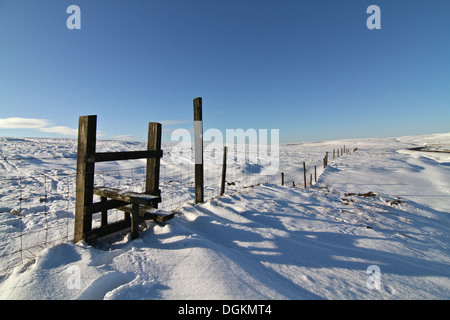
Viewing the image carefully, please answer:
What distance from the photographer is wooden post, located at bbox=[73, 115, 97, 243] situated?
327 centimetres

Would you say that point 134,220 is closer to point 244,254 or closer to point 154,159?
point 154,159

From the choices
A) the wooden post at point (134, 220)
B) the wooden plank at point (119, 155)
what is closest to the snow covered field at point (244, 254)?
the wooden post at point (134, 220)

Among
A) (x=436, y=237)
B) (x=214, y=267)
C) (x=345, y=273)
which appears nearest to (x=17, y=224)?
(x=214, y=267)

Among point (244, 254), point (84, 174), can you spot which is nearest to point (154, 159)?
point (84, 174)

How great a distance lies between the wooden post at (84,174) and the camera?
10.7ft

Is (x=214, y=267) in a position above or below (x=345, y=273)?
above

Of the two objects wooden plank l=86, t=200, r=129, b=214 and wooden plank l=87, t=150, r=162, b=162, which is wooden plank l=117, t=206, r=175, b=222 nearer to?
wooden plank l=86, t=200, r=129, b=214

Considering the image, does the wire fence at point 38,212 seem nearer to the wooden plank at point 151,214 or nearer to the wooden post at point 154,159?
the wooden plank at point 151,214

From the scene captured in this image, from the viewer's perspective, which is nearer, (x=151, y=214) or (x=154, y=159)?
(x=151, y=214)

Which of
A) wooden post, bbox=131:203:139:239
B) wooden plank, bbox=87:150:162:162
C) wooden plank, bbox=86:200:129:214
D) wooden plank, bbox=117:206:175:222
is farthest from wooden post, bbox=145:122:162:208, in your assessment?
wooden post, bbox=131:203:139:239

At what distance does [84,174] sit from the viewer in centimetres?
329
